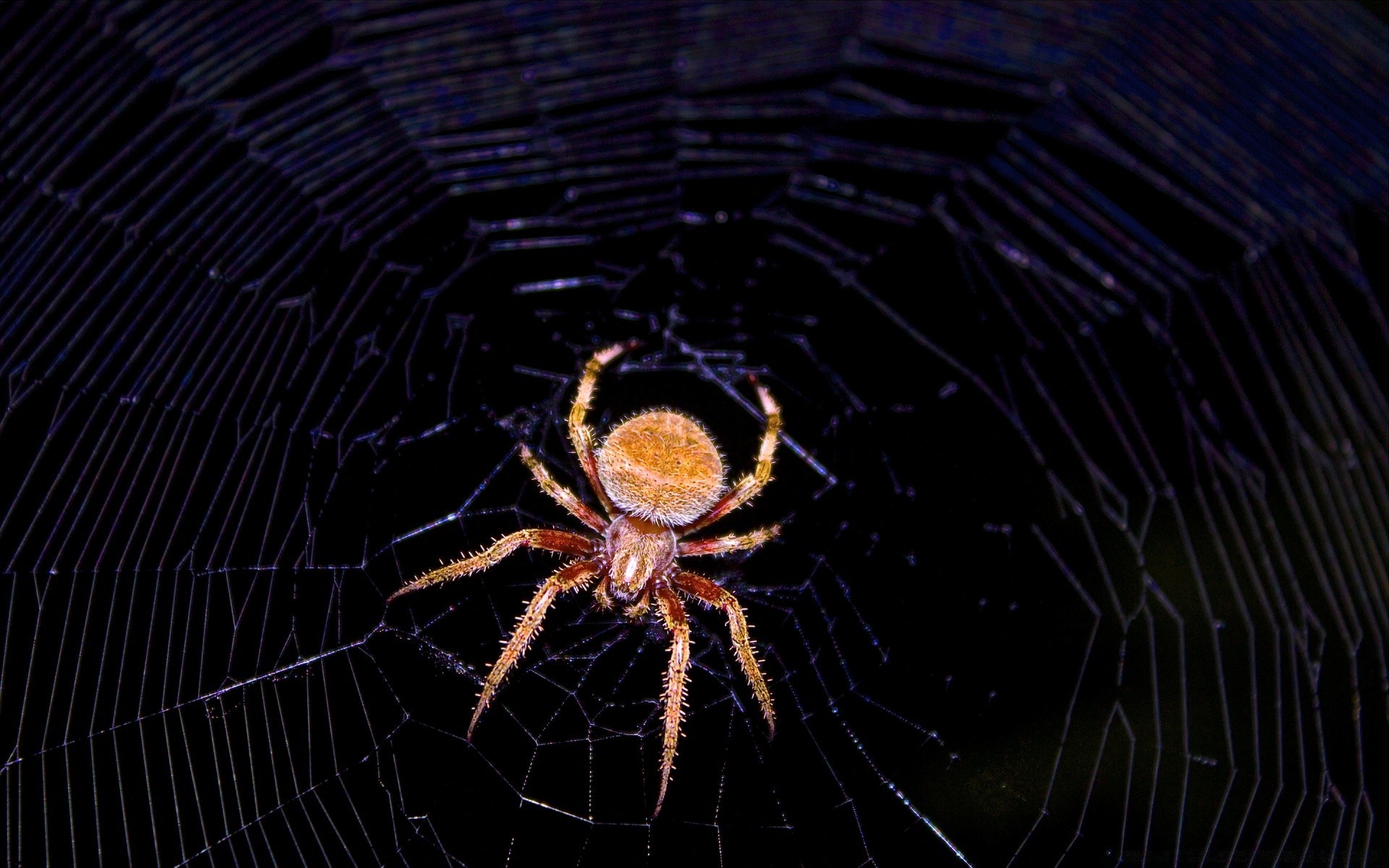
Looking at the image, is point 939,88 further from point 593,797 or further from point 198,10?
point 593,797

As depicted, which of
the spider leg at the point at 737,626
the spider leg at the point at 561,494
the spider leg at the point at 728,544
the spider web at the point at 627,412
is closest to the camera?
the spider web at the point at 627,412

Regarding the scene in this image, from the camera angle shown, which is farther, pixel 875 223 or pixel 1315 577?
pixel 875 223

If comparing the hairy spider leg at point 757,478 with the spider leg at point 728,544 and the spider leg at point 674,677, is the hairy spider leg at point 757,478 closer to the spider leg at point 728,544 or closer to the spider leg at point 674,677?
the spider leg at point 728,544

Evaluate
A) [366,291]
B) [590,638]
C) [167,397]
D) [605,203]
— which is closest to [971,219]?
[605,203]

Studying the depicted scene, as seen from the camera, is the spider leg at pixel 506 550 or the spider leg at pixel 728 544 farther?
the spider leg at pixel 728 544

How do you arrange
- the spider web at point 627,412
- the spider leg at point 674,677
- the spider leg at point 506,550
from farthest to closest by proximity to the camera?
the spider leg at point 506,550, the spider leg at point 674,677, the spider web at point 627,412

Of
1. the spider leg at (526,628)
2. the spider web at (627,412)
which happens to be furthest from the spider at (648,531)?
the spider web at (627,412)
